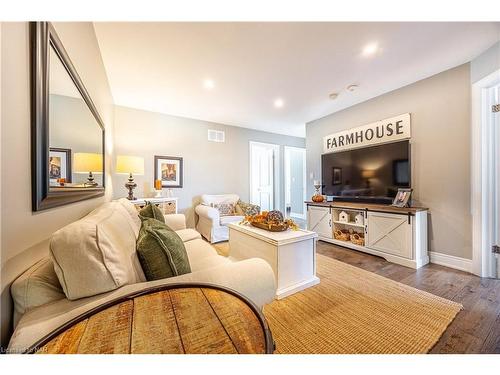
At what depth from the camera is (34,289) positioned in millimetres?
640

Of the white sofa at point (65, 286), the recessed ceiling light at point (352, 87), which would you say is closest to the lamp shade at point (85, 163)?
the white sofa at point (65, 286)

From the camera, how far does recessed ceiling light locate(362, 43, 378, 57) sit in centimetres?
183

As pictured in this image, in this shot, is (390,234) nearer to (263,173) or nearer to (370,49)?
(370,49)

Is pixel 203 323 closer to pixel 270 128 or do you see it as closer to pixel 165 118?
pixel 165 118

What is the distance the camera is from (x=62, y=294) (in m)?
0.69

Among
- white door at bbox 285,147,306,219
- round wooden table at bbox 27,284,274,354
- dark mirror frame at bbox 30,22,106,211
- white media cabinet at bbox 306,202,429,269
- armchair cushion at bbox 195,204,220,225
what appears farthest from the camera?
white door at bbox 285,147,306,219

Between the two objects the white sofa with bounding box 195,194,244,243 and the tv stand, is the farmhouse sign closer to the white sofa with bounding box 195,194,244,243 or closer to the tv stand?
the tv stand

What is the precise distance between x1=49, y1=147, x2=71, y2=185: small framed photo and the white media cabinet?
313 centimetres

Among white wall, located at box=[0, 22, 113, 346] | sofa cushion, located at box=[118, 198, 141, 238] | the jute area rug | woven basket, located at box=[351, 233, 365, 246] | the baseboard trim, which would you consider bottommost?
the jute area rug

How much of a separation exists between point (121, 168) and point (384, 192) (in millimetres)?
3813

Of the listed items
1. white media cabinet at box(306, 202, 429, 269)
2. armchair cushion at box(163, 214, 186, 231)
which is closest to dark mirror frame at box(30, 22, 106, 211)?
armchair cushion at box(163, 214, 186, 231)

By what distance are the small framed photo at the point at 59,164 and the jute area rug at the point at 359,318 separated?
1.55 metres

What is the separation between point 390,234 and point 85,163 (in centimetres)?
332
